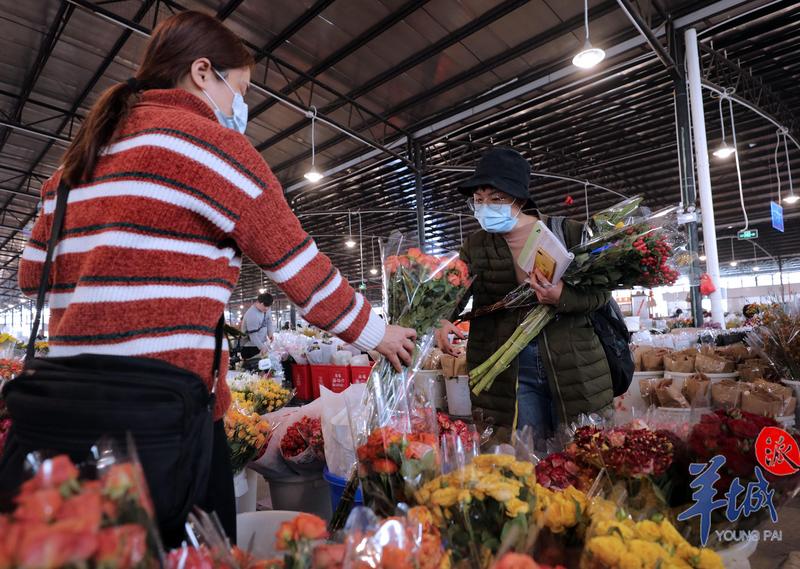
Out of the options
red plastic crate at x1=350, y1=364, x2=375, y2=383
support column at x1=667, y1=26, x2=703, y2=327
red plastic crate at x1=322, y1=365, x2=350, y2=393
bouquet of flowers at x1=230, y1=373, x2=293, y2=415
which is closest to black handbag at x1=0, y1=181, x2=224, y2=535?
bouquet of flowers at x1=230, y1=373, x2=293, y2=415

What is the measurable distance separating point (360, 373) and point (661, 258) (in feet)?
11.2

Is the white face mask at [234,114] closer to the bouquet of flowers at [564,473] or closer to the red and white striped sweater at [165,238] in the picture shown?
the red and white striped sweater at [165,238]

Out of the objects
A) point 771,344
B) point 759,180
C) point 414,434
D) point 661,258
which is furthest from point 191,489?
point 759,180

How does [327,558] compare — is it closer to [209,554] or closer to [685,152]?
[209,554]

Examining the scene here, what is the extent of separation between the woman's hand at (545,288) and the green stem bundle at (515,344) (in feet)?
0.22

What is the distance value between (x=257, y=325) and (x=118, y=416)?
6.23m

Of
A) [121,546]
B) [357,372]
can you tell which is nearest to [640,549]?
[121,546]

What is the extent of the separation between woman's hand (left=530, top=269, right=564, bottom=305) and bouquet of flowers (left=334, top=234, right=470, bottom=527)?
1.04 ft

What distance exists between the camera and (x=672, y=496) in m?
0.98

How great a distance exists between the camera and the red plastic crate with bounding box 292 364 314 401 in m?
5.30

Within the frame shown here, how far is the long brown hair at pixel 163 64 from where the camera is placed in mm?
867

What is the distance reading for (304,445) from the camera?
1.87 m

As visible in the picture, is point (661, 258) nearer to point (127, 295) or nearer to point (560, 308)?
point (560, 308)

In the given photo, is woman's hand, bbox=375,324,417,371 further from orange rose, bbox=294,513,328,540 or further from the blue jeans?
the blue jeans
